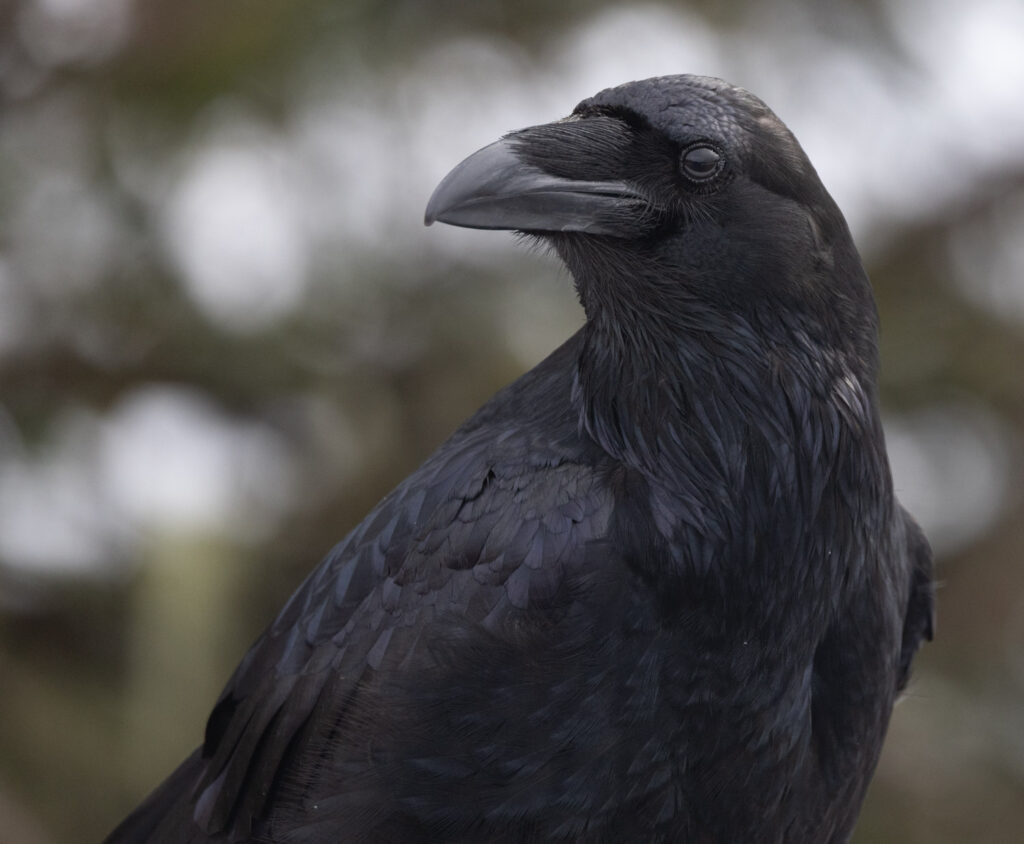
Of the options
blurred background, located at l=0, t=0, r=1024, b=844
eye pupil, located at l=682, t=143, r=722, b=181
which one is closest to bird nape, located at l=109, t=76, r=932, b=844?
eye pupil, located at l=682, t=143, r=722, b=181

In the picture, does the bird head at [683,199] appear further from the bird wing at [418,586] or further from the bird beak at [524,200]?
the bird wing at [418,586]

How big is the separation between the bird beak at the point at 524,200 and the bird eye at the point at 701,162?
0.09 meters

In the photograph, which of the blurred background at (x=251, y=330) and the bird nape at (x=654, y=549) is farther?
the blurred background at (x=251, y=330)

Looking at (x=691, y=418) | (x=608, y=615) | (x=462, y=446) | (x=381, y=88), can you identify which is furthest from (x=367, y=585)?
(x=381, y=88)

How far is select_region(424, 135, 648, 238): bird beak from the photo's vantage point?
2.00 meters

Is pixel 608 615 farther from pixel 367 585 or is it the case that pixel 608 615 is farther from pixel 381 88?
pixel 381 88

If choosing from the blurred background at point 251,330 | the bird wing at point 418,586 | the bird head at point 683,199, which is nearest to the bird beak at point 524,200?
the bird head at point 683,199

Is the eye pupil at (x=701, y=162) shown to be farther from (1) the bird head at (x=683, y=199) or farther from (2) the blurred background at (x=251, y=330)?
(2) the blurred background at (x=251, y=330)

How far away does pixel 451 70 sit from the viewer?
535cm

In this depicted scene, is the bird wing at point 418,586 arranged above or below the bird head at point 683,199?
below

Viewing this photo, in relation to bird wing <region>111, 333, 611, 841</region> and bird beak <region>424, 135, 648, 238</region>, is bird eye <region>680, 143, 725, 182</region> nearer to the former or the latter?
bird beak <region>424, 135, 648, 238</region>

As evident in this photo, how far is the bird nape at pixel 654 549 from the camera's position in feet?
6.42

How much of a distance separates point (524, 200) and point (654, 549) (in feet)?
2.05

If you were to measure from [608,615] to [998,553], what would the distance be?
4166 millimetres
